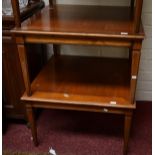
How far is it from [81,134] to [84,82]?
36cm

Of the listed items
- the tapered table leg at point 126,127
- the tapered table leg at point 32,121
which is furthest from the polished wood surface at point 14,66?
the tapered table leg at point 126,127

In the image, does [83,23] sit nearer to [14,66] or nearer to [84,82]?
[84,82]

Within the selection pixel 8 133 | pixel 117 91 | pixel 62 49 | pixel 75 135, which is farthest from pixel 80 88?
pixel 8 133

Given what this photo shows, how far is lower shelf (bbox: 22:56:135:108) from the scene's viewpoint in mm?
1244

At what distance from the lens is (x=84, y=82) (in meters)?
1.38

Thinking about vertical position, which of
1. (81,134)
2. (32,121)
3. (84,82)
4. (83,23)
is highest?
(83,23)

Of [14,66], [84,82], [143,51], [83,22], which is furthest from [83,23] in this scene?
[143,51]

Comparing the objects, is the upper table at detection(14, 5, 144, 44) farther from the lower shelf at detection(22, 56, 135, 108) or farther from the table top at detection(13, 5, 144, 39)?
the lower shelf at detection(22, 56, 135, 108)

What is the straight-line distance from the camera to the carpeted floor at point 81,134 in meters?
1.43

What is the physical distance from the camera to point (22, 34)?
111cm

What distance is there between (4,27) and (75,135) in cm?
76

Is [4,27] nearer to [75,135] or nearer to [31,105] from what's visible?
[31,105]

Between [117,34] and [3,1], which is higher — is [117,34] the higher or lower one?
the lower one

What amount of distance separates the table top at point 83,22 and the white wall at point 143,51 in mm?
78
